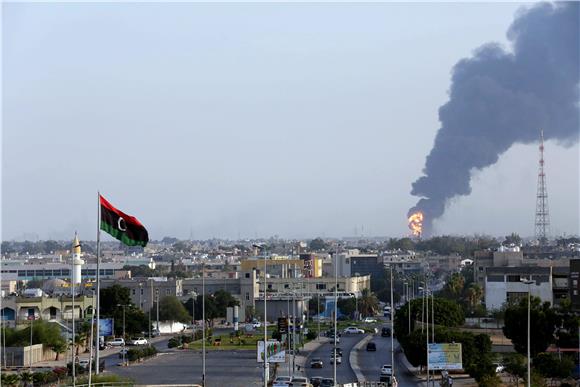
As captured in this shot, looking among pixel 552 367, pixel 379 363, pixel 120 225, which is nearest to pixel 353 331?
pixel 379 363

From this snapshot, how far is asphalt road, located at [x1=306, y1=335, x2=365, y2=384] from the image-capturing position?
6389 centimetres

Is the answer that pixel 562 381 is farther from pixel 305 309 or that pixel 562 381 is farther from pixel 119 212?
pixel 305 309

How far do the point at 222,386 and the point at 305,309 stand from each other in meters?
75.6

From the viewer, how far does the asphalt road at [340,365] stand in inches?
2515

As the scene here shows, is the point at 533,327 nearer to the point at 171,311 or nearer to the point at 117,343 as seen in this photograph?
the point at 117,343

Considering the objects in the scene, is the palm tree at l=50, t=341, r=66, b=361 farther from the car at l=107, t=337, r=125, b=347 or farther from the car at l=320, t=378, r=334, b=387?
the car at l=320, t=378, r=334, b=387

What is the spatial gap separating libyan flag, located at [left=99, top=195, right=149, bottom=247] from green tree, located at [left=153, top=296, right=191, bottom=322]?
83.6 metres

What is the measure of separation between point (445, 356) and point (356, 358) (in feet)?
72.1

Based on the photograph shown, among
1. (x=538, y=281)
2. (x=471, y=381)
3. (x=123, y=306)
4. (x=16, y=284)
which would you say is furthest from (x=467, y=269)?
(x=471, y=381)

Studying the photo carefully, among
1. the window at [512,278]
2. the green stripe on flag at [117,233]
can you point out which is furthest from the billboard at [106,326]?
the green stripe on flag at [117,233]

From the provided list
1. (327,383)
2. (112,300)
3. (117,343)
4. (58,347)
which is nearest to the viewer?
(327,383)

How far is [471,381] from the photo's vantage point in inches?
2443

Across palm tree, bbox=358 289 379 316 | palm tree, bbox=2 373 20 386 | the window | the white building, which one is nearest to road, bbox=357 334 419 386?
the white building

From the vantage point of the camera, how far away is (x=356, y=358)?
78688 millimetres
